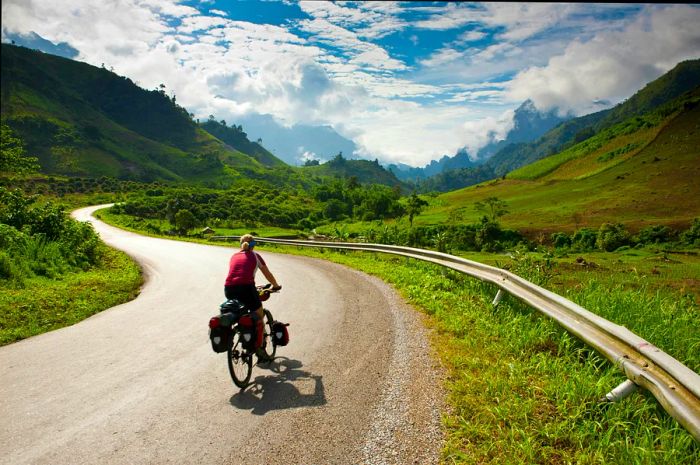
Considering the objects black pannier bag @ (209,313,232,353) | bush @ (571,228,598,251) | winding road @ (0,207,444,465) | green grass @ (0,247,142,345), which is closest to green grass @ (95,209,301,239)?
green grass @ (0,247,142,345)

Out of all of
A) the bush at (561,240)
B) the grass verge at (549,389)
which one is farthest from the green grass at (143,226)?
the bush at (561,240)

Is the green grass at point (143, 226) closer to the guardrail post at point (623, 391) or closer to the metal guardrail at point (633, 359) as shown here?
the metal guardrail at point (633, 359)

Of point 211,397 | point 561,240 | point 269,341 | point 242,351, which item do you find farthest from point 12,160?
point 561,240

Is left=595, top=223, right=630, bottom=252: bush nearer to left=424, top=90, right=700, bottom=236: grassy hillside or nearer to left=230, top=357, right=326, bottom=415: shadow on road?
left=424, top=90, right=700, bottom=236: grassy hillside

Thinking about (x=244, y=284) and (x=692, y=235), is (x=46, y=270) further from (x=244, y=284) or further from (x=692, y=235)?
(x=692, y=235)

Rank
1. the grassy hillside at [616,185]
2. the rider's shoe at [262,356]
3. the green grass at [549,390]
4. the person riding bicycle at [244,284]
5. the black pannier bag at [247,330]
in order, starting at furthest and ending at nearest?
the grassy hillside at [616,185]
the rider's shoe at [262,356]
the person riding bicycle at [244,284]
the black pannier bag at [247,330]
the green grass at [549,390]

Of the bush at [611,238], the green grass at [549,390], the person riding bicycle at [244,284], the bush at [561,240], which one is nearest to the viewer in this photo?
the green grass at [549,390]

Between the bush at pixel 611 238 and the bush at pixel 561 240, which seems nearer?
the bush at pixel 611 238

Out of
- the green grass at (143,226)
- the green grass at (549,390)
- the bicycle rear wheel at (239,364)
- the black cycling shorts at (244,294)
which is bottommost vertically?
the green grass at (549,390)

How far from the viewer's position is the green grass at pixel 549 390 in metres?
3.68

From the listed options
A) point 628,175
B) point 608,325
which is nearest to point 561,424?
point 608,325

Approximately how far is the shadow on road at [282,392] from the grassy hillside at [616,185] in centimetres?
8496

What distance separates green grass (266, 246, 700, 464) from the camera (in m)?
3.68

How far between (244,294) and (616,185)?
142331 mm
